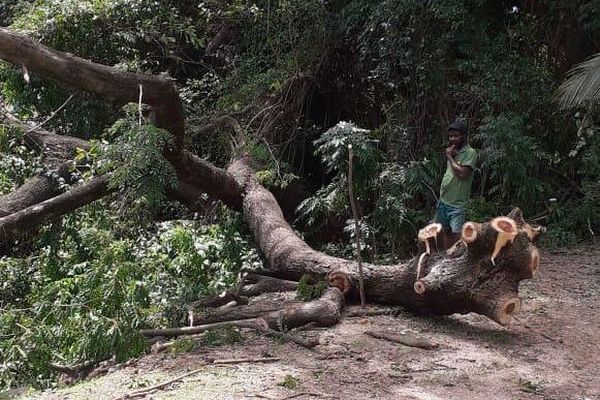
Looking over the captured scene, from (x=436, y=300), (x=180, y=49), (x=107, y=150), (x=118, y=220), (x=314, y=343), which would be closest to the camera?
(x=314, y=343)

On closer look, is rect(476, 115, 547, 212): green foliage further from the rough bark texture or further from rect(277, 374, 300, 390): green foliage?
rect(277, 374, 300, 390): green foliage

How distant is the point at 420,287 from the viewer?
16.8ft

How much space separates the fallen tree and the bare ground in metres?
0.23

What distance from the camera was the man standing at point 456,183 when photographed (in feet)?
18.7

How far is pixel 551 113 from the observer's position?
8.48 metres

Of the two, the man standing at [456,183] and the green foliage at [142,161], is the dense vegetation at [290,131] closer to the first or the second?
the green foliage at [142,161]

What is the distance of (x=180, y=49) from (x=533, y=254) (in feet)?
25.8

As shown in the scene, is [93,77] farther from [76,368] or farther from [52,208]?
[76,368]

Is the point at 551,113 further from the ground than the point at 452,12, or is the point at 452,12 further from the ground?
the point at 452,12

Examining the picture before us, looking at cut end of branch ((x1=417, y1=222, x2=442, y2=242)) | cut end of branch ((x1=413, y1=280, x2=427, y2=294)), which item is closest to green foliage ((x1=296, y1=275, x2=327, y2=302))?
cut end of branch ((x1=413, y1=280, x2=427, y2=294))

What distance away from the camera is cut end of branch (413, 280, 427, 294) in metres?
5.11

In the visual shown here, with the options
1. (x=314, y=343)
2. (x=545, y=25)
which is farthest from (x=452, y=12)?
(x=314, y=343)

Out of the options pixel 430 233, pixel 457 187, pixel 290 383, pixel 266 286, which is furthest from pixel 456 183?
pixel 290 383

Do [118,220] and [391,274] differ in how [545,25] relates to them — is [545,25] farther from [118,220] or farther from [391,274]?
[118,220]
